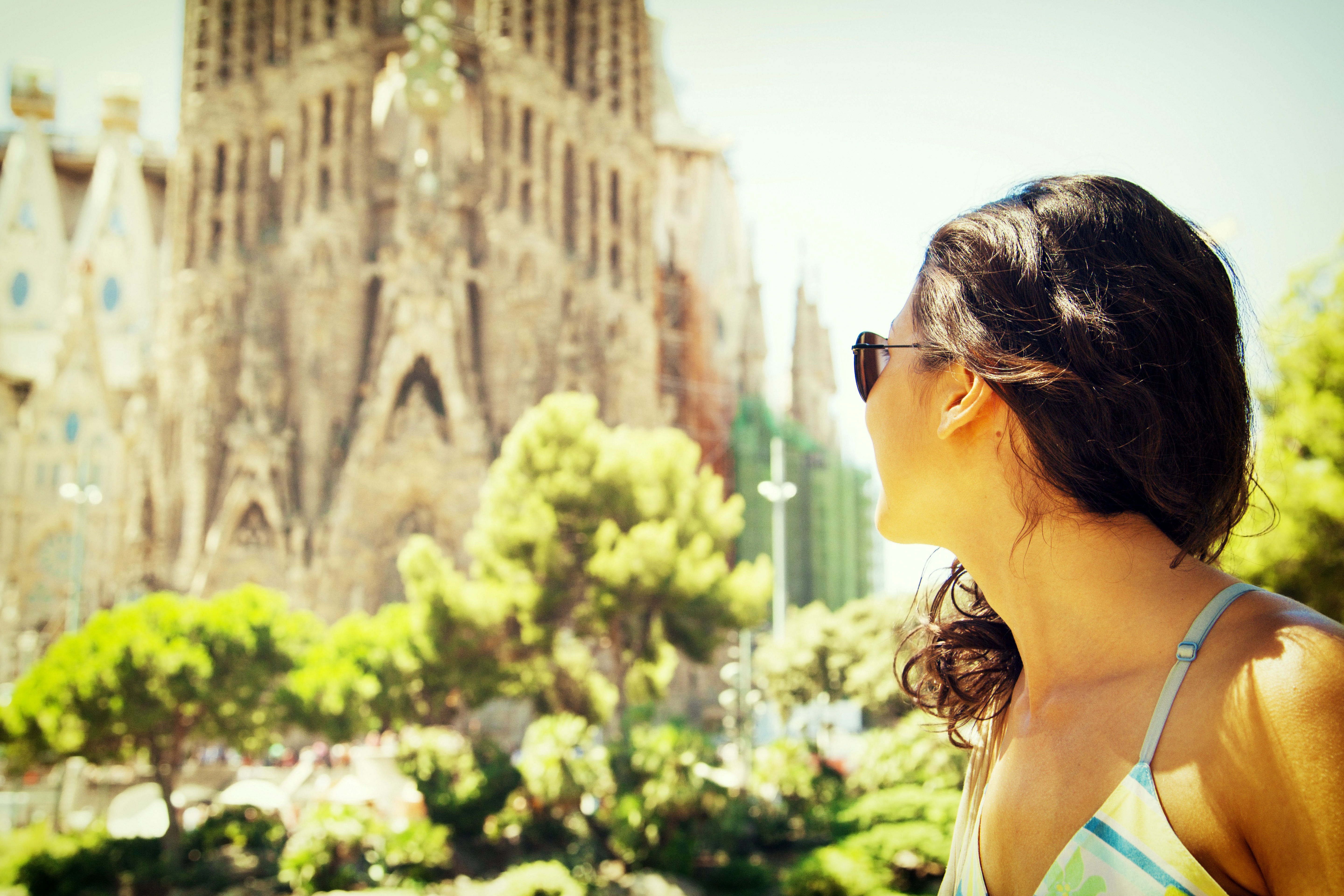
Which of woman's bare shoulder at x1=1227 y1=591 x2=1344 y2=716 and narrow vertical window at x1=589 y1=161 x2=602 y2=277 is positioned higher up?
narrow vertical window at x1=589 y1=161 x2=602 y2=277

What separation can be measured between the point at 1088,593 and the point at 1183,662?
14 cm

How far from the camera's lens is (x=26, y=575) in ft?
55.8

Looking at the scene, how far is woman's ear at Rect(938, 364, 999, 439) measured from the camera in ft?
3.21

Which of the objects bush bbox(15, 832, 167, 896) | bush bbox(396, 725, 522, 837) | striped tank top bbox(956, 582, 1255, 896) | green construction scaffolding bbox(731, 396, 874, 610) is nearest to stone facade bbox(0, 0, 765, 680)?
green construction scaffolding bbox(731, 396, 874, 610)

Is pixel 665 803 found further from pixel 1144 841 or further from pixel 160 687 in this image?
pixel 1144 841

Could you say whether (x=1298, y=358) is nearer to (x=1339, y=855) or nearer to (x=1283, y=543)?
(x=1283, y=543)

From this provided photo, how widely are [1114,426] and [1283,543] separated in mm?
7363

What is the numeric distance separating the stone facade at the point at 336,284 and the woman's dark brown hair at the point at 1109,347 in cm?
2139

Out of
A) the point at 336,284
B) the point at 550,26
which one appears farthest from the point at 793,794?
the point at 550,26

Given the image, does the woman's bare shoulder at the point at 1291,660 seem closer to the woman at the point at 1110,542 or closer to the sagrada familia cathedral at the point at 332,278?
the woman at the point at 1110,542

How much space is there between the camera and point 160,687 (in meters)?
10.6

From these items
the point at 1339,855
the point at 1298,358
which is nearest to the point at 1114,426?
the point at 1339,855

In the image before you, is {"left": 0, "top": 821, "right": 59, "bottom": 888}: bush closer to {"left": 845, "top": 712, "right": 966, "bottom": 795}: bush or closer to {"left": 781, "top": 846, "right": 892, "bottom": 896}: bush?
{"left": 781, "top": 846, "right": 892, "bottom": 896}: bush

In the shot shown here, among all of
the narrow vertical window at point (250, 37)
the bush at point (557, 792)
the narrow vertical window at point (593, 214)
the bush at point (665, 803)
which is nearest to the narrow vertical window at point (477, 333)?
the narrow vertical window at point (593, 214)
